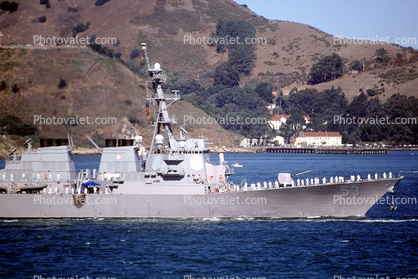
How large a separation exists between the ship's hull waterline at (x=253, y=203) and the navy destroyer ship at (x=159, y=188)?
62 millimetres

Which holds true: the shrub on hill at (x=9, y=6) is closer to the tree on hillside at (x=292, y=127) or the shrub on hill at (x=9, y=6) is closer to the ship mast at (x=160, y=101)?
the tree on hillside at (x=292, y=127)

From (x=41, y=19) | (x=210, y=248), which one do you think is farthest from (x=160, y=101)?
(x=41, y=19)

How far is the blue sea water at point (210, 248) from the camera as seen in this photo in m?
23.7

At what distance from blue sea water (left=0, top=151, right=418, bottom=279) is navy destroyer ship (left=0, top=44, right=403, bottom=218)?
834 mm

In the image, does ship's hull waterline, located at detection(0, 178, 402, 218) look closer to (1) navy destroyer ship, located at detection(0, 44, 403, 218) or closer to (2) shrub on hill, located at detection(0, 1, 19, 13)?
(1) navy destroyer ship, located at detection(0, 44, 403, 218)

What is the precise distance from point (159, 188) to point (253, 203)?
6350 millimetres

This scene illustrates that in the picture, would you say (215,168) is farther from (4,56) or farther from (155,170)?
(4,56)

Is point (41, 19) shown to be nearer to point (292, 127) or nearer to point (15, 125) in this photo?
point (292, 127)

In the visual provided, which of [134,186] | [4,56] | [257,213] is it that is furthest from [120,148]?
[4,56]

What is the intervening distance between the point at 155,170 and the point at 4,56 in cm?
7622

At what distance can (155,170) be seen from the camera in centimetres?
3272

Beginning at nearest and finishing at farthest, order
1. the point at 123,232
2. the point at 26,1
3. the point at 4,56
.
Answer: the point at 123,232
the point at 4,56
the point at 26,1

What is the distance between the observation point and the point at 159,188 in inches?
1270

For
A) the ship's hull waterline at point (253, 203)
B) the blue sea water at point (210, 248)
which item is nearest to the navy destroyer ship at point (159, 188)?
the ship's hull waterline at point (253, 203)
